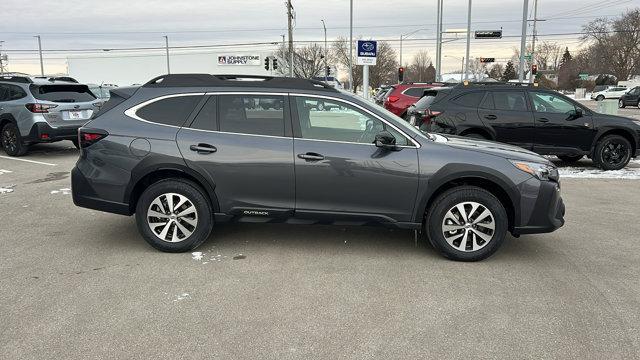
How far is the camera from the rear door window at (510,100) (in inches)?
400

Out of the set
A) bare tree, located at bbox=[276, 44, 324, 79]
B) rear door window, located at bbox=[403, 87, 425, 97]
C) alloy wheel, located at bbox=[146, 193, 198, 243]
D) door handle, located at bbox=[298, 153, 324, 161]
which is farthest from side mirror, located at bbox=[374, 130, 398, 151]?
bare tree, located at bbox=[276, 44, 324, 79]

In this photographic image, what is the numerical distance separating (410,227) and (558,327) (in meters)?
1.67

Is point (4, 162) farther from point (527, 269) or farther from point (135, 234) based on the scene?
point (527, 269)

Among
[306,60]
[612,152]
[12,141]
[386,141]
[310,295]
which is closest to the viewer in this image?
Result: [310,295]

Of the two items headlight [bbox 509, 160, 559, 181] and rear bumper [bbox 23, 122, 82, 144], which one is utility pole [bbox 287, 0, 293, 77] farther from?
headlight [bbox 509, 160, 559, 181]

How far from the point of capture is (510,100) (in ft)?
33.5

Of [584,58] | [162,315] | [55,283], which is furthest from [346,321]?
[584,58]

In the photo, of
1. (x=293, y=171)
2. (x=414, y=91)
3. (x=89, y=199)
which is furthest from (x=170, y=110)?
(x=414, y=91)

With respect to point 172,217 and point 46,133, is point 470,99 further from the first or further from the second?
point 46,133

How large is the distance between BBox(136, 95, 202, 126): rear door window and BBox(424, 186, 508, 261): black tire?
2557 mm

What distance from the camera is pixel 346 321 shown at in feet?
12.3

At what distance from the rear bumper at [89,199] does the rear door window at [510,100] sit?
7566 mm

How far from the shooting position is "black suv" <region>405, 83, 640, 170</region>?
10047mm

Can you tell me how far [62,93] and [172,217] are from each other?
8.15 meters
